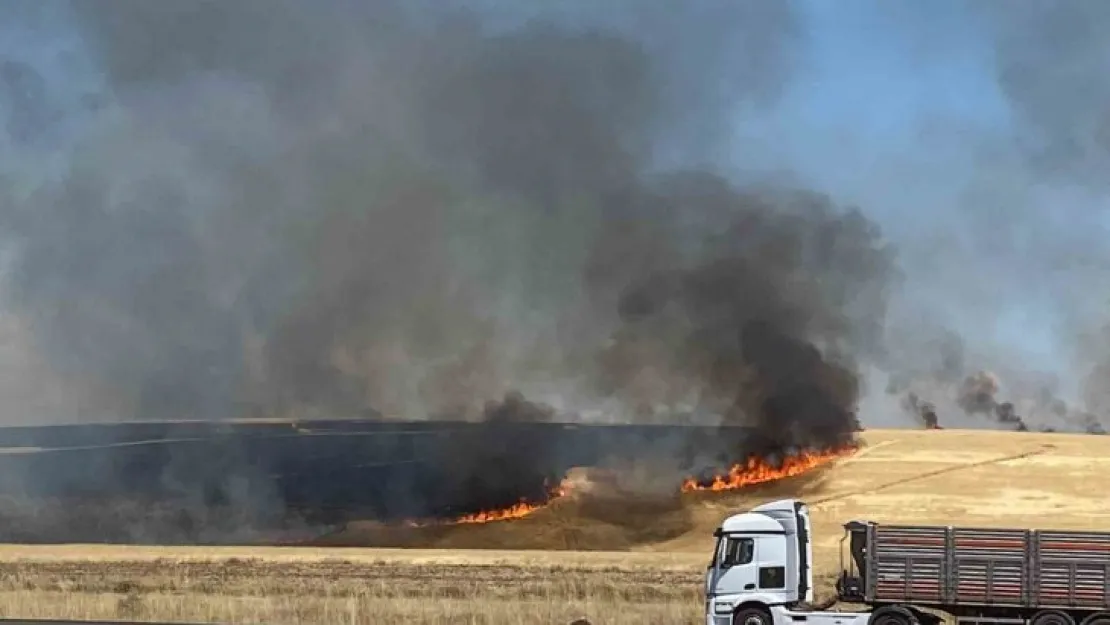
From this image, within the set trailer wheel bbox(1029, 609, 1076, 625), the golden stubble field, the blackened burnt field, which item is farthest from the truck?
the blackened burnt field

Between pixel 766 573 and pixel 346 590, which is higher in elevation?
pixel 766 573

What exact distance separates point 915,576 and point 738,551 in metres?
3.38

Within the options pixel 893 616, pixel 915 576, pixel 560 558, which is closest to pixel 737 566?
pixel 893 616

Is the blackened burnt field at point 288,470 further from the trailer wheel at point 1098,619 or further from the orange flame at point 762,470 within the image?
the trailer wheel at point 1098,619

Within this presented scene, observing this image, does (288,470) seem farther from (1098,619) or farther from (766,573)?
(1098,619)

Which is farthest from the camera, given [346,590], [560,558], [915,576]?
[560,558]

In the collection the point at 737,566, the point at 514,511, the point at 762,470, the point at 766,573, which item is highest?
the point at 762,470

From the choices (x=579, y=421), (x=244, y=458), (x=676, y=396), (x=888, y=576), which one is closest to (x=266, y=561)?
(x=244, y=458)

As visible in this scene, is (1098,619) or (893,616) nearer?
(1098,619)

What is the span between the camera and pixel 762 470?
37.1 m

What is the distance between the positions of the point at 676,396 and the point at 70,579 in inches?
794

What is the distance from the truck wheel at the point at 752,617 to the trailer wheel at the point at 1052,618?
194 inches

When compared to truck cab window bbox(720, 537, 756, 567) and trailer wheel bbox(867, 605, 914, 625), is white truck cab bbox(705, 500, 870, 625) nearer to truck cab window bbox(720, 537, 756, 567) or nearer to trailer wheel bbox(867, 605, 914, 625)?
truck cab window bbox(720, 537, 756, 567)

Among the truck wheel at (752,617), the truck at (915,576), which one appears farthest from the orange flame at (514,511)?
the truck wheel at (752,617)
